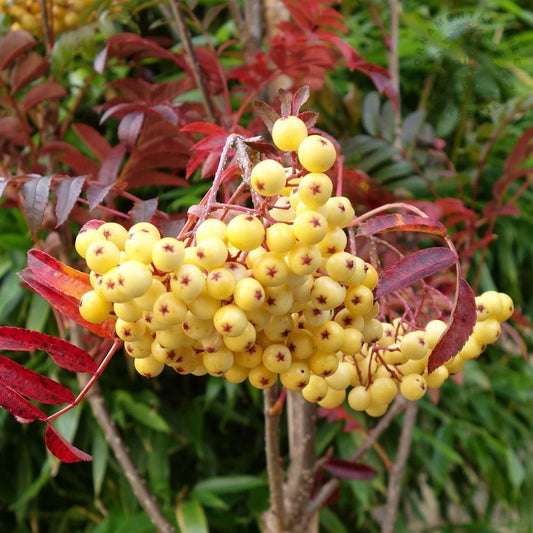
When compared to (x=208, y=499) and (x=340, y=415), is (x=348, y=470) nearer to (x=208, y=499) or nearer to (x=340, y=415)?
(x=340, y=415)

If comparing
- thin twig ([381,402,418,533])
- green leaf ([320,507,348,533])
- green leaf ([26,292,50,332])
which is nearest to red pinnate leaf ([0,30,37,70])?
green leaf ([26,292,50,332])

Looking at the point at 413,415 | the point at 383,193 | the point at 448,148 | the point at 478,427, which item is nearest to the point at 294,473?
the point at 413,415

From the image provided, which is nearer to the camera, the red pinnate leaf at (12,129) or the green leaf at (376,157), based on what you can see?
the red pinnate leaf at (12,129)

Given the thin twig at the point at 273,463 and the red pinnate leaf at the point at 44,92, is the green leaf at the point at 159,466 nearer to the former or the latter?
the thin twig at the point at 273,463

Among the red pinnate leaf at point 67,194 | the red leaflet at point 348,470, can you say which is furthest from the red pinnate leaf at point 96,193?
the red leaflet at point 348,470

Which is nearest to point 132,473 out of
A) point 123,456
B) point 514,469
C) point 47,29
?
point 123,456

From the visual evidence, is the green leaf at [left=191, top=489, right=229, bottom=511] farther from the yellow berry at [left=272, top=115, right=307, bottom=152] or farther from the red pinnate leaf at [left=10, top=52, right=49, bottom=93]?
the yellow berry at [left=272, top=115, right=307, bottom=152]
